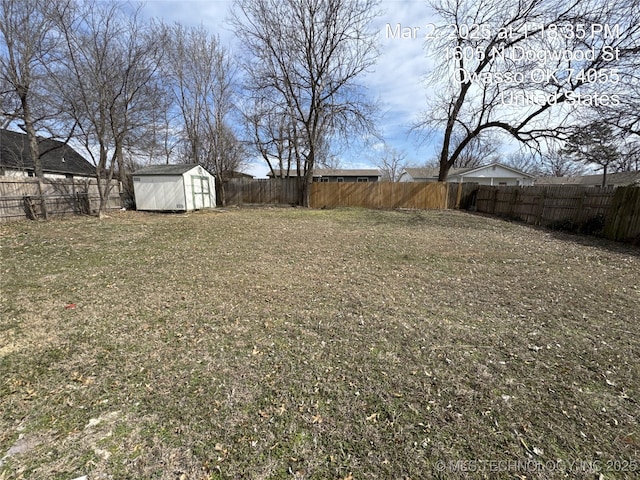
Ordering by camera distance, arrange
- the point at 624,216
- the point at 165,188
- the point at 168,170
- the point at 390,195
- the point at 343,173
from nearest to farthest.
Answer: the point at 624,216 < the point at 165,188 < the point at 168,170 < the point at 390,195 < the point at 343,173

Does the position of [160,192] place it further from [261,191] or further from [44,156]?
[44,156]

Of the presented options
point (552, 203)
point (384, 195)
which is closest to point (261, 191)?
point (384, 195)

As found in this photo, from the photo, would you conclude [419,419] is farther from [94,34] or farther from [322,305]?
[94,34]

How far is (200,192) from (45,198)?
6.09 meters

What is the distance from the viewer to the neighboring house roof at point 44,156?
14.8 meters

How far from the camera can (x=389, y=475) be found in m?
1.46

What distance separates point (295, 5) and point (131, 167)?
16.3 m

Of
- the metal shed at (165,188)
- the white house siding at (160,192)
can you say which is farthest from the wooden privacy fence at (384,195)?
the white house siding at (160,192)

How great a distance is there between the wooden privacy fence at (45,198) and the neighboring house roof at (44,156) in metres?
2.61

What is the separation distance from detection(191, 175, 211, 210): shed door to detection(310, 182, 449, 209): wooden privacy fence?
6079mm

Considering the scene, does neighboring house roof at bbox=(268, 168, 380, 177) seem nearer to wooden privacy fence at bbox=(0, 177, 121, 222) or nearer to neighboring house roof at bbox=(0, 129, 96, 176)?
neighboring house roof at bbox=(0, 129, 96, 176)

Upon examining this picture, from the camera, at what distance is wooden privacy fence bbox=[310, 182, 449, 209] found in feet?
51.7

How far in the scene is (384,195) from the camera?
15953 millimetres

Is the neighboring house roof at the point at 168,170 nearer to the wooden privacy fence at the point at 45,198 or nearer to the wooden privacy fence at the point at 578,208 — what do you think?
the wooden privacy fence at the point at 45,198
